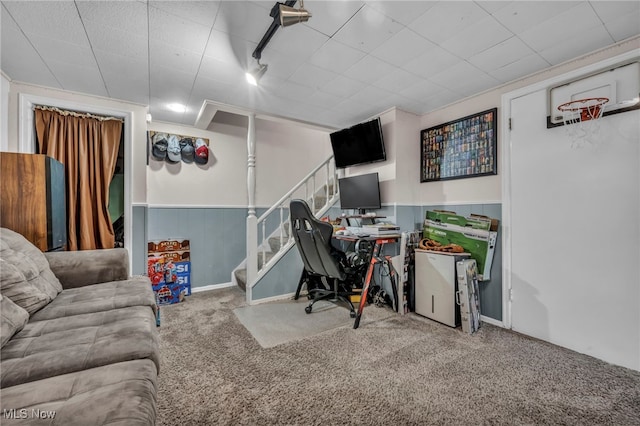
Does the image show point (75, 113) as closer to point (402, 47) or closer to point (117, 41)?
point (117, 41)

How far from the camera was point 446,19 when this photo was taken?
1.67 metres

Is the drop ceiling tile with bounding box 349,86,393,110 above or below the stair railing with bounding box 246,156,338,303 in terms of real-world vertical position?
above

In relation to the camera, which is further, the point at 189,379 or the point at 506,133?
the point at 506,133

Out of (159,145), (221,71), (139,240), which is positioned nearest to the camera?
(221,71)

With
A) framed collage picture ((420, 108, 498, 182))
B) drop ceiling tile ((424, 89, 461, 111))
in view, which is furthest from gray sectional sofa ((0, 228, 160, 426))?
drop ceiling tile ((424, 89, 461, 111))

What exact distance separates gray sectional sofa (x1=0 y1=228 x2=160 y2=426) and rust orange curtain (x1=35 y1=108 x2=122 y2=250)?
0.88 meters

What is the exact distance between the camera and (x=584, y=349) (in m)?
2.02

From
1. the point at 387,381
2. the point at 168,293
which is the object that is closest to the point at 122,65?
the point at 168,293

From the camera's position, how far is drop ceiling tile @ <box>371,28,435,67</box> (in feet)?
6.05

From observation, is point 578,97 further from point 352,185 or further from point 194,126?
point 194,126

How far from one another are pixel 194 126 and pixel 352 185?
2332mm

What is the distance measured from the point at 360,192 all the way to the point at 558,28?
84.5 inches

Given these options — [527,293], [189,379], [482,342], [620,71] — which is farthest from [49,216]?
[620,71]

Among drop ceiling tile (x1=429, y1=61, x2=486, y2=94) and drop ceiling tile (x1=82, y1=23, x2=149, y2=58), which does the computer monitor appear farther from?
drop ceiling tile (x1=82, y1=23, x2=149, y2=58)
